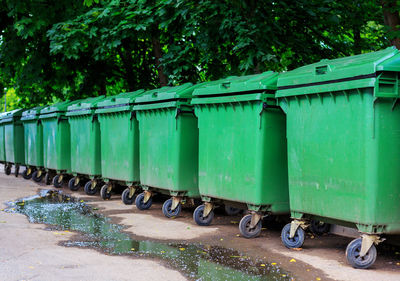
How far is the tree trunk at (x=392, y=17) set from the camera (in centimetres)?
894

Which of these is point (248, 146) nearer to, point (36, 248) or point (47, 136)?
point (36, 248)

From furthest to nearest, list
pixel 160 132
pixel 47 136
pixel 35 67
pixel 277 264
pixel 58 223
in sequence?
1. pixel 35 67
2. pixel 47 136
3. pixel 160 132
4. pixel 58 223
5. pixel 277 264

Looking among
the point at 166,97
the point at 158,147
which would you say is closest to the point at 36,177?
the point at 158,147

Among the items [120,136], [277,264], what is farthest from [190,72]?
[277,264]

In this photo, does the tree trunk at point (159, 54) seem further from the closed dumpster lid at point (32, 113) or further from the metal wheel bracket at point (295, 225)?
the metal wheel bracket at point (295, 225)

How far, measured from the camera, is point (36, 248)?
18.9 feet

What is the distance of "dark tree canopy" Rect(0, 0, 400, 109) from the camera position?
9938mm

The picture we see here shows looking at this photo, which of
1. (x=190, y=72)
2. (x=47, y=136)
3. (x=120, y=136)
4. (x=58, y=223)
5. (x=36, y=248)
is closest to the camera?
(x=36, y=248)

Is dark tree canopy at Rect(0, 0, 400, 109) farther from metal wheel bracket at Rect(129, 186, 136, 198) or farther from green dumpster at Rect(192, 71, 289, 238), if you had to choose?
green dumpster at Rect(192, 71, 289, 238)

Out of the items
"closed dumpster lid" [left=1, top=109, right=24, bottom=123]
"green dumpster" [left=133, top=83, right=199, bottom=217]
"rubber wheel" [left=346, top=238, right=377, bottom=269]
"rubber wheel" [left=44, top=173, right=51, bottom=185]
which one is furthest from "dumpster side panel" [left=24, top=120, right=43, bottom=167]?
"rubber wheel" [left=346, top=238, right=377, bottom=269]

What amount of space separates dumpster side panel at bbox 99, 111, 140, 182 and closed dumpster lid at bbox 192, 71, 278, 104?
76.8 inches

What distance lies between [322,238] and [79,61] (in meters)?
11.3

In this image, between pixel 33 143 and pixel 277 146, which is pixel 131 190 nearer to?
pixel 277 146

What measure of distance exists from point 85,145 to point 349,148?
6.76 m
